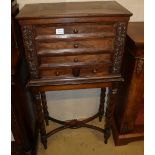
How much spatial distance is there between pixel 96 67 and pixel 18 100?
1.81ft

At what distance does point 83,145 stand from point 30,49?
107cm

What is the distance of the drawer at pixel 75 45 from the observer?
3.88 ft

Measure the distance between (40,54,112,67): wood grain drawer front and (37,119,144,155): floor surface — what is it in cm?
90

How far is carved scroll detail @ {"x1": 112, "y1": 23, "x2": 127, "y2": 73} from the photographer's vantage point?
1.17 m

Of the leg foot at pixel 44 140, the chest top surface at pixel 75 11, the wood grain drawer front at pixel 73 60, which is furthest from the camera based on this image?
the leg foot at pixel 44 140

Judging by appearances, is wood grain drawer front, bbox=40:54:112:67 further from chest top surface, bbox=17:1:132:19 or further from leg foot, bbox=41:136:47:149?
leg foot, bbox=41:136:47:149

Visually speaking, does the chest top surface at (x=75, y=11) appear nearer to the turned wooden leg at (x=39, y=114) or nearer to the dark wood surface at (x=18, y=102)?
the dark wood surface at (x=18, y=102)

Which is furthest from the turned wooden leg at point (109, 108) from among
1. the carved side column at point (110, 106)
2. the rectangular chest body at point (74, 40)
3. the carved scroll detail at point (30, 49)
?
the carved scroll detail at point (30, 49)

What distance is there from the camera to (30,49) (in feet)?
3.85

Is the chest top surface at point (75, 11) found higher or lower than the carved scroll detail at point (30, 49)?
higher

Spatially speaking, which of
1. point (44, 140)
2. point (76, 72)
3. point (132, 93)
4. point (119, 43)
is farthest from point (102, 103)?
point (119, 43)

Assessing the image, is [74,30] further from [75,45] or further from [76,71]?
[76,71]

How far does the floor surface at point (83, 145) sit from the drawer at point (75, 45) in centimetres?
98
